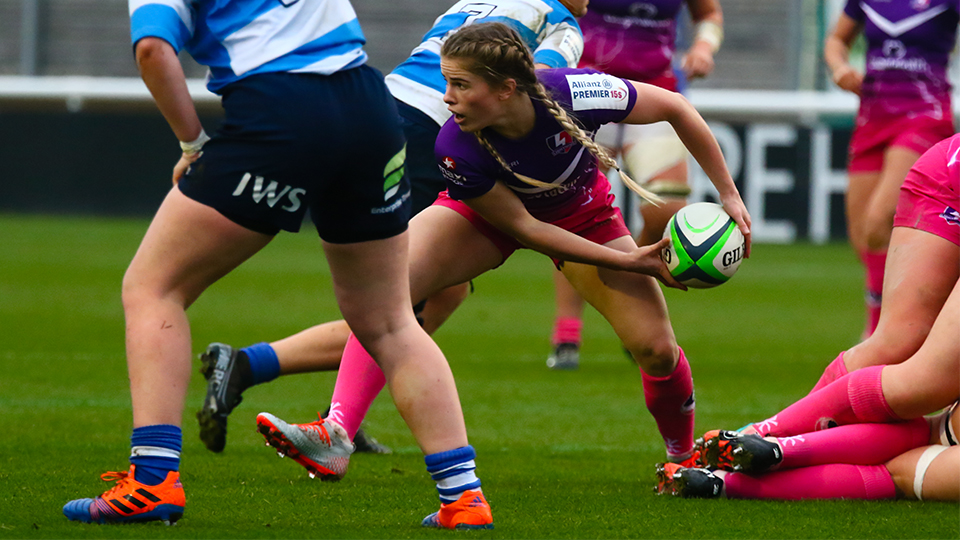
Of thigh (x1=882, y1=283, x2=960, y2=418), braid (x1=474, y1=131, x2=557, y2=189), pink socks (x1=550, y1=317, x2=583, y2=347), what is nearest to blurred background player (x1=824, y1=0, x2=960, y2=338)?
pink socks (x1=550, y1=317, x2=583, y2=347)

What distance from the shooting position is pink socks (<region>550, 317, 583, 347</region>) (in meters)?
6.86

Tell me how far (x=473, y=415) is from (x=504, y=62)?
7.58 feet

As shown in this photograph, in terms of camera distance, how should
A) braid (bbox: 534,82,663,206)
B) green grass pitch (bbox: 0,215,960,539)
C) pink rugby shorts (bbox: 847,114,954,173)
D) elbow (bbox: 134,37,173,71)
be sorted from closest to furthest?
elbow (bbox: 134,37,173,71) → green grass pitch (bbox: 0,215,960,539) → braid (bbox: 534,82,663,206) → pink rugby shorts (bbox: 847,114,954,173)

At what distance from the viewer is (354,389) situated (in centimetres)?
406

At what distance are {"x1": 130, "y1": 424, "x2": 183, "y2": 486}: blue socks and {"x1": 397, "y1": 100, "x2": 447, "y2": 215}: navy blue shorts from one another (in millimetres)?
1706

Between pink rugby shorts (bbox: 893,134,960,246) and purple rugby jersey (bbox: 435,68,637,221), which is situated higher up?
purple rugby jersey (bbox: 435,68,637,221)

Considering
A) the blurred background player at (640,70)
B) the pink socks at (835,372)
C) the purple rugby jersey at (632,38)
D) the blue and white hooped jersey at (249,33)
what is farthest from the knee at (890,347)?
the purple rugby jersey at (632,38)

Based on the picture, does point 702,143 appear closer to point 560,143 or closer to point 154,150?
point 560,143

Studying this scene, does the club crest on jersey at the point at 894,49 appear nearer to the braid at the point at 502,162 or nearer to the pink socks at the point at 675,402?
the pink socks at the point at 675,402

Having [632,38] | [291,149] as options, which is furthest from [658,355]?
[632,38]

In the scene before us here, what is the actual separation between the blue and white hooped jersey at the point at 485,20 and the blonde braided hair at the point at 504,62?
895 millimetres

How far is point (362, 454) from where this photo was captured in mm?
4543

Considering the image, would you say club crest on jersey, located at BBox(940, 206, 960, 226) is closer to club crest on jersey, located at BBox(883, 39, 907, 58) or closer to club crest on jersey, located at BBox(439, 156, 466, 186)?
club crest on jersey, located at BBox(439, 156, 466, 186)

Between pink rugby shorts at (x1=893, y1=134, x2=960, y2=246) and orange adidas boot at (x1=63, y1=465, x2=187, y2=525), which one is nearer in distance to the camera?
orange adidas boot at (x1=63, y1=465, x2=187, y2=525)
